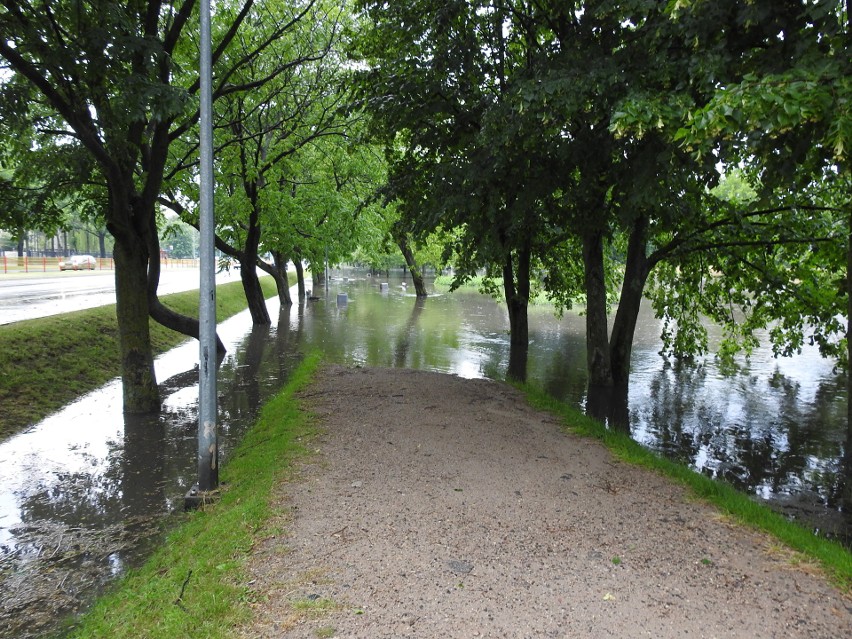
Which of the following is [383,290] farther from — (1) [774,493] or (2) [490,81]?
(1) [774,493]

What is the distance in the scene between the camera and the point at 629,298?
12.1m

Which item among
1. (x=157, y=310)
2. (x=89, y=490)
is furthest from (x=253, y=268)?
(x=89, y=490)

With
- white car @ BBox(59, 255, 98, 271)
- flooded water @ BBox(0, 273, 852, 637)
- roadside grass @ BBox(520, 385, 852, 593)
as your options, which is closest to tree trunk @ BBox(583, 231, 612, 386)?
flooded water @ BBox(0, 273, 852, 637)

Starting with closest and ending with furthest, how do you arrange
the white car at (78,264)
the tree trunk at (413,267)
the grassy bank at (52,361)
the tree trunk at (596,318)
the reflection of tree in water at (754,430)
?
1. the reflection of tree in water at (754,430)
2. the grassy bank at (52,361)
3. the tree trunk at (596,318)
4. the tree trunk at (413,267)
5. the white car at (78,264)

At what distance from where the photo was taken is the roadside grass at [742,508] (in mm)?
4146

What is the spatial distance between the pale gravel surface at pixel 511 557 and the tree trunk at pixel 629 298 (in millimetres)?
5867

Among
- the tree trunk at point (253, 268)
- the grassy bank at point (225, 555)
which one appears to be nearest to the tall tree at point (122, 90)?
the grassy bank at point (225, 555)

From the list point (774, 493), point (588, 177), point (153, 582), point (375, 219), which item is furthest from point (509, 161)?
point (375, 219)

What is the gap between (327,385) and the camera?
34.4ft

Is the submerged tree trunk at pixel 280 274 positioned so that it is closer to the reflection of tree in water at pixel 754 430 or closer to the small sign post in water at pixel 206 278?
the reflection of tree in water at pixel 754 430

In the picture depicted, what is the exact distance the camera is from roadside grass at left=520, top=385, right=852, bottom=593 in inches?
163

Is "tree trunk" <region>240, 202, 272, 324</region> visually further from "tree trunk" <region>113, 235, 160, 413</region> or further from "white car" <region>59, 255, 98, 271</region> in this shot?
"white car" <region>59, 255, 98, 271</region>

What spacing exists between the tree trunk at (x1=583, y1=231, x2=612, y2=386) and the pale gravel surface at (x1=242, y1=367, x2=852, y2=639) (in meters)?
5.65

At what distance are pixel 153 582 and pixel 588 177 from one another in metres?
7.78
